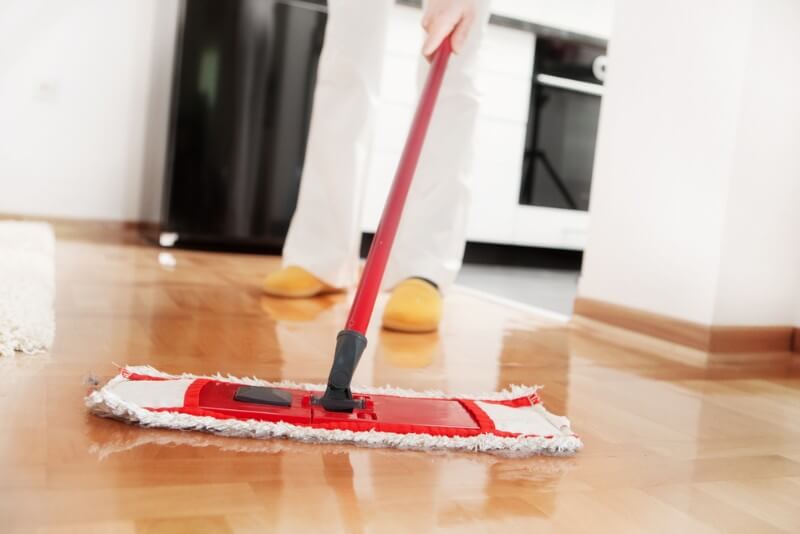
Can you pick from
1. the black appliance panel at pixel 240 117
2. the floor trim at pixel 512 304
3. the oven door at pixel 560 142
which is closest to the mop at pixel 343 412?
the floor trim at pixel 512 304

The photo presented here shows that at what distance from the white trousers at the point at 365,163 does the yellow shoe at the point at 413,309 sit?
0.06 meters

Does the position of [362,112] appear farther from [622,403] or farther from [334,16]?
[622,403]

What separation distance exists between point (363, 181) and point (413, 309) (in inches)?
13.5

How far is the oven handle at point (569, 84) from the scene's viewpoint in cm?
272

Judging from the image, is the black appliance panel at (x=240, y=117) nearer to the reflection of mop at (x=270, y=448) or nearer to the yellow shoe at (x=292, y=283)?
the yellow shoe at (x=292, y=283)

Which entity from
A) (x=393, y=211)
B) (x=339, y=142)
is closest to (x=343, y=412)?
(x=393, y=211)

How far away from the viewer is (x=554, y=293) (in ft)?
6.76

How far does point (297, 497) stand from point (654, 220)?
102 cm

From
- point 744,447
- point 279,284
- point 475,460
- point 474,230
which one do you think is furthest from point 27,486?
point 474,230

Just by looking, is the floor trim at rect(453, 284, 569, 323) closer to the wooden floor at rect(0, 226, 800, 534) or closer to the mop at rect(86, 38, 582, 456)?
the wooden floor at rect(0, 226, 800, 534)

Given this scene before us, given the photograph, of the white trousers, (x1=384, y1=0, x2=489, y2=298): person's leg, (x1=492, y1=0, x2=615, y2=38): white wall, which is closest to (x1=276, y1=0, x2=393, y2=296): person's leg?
the white trousers

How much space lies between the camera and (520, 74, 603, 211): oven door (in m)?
2.74

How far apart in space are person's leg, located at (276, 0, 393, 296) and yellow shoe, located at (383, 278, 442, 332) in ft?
0.73

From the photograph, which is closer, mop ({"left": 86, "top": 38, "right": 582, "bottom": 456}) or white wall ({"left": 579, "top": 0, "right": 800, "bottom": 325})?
mop ({"left": 86, "top": 38, "right": 582, "bottom": 456})
